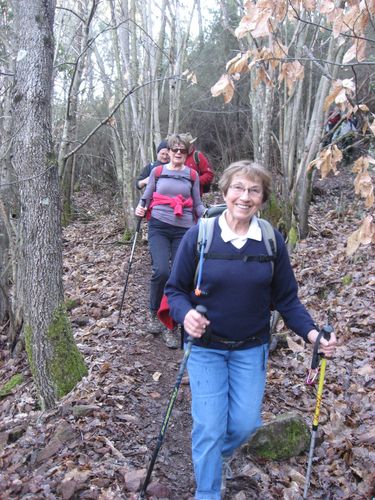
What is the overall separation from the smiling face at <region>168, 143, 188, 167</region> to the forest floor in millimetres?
2304

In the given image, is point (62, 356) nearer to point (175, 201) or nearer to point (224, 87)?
point (175, 201)

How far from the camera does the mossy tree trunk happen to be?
432cm

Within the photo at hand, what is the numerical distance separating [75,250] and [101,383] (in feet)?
25.7

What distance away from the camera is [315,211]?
12.6m

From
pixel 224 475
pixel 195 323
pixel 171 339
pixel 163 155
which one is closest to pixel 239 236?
pixel 195 323

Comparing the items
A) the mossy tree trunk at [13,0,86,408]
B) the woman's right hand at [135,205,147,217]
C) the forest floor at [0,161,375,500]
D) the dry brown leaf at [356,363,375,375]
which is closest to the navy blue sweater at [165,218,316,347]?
the forest floor at [0,161,375,500]

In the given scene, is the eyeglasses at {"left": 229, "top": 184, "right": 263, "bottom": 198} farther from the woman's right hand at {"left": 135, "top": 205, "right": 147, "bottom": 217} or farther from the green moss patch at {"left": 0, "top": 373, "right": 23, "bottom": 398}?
the green moss patch at {"left": 0, "top": 373, "right": 23, "bottom": 398}

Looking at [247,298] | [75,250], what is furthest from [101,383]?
[75,250]

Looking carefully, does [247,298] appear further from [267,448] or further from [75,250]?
[75,250]

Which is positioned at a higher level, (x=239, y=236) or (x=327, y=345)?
(x=239, y=236)

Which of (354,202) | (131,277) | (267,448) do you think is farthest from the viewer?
(354,202)

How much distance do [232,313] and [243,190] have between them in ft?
2.66

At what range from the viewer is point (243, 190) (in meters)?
3.14

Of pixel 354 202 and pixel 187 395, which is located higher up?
pixel 354 202
